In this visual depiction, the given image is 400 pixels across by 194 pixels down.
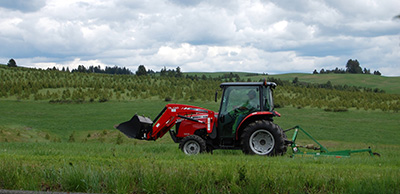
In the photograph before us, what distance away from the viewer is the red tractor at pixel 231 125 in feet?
36.3

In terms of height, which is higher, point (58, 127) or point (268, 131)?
point (268, 131)

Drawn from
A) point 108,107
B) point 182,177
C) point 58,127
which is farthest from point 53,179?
point 108,107

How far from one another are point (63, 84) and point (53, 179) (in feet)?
121

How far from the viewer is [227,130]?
458 inches

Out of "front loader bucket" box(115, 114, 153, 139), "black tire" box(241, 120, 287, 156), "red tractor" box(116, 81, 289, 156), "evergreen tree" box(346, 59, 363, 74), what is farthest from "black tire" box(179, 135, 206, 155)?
"evergreen tree" box(346, 59, 363, 74)

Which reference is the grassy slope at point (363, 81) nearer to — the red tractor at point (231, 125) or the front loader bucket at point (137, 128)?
the red tractor at point (231, 125)

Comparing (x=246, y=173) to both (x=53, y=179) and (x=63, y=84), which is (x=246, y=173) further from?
(x=63, y=84)

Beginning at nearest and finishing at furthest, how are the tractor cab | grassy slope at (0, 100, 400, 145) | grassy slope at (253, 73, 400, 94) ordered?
the tractor cab
grassy slope at (0, 100, 400, 145)
grassy slope at (253, 73, 400, 94)

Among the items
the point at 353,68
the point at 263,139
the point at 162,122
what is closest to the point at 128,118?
the point at 162,122

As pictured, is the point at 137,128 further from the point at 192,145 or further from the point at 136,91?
the point at 136,91

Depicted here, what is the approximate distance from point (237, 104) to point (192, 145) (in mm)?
1782

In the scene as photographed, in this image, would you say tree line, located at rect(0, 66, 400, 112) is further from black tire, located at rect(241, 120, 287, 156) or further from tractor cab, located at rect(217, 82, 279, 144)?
black tire, located at rect(241, 120, 287, 156)

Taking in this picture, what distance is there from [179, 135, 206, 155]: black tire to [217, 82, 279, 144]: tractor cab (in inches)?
26.7

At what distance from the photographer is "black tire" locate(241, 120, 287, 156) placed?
1091cm
